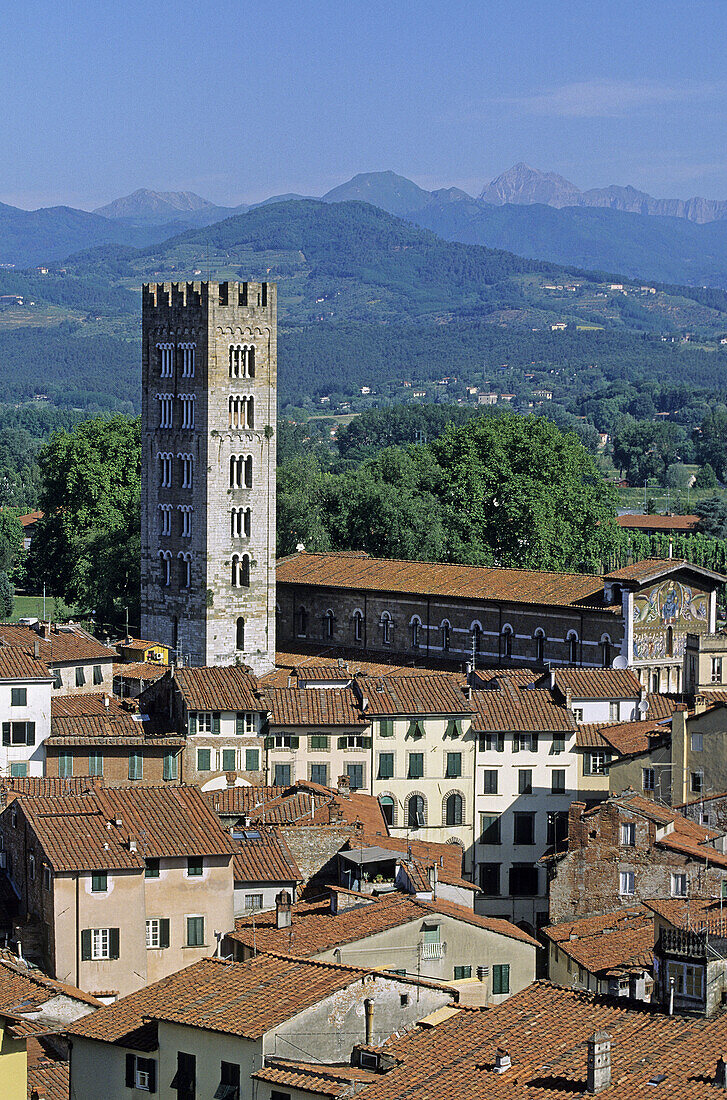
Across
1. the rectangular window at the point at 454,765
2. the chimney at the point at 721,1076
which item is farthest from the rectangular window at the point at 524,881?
Result: the chimney at the point at 721,1076

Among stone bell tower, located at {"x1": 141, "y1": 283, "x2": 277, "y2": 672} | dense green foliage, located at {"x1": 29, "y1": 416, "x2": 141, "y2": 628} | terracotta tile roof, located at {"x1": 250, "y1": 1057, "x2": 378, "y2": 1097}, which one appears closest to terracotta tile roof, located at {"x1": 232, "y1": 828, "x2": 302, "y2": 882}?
terracotta tile roof, located at {"x1": 250, "y1": 1057, "x2": 378, "y2": 1097}

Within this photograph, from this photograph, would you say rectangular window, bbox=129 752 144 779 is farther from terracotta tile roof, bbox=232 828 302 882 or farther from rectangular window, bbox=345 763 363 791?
terracotta tile roof, bbox=232 828 302 882

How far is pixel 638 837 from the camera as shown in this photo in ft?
161

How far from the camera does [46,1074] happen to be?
115 ft

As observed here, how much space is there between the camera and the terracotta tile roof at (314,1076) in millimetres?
30125

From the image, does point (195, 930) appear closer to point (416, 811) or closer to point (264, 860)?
point (264, 860)

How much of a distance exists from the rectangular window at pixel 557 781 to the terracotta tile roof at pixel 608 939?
1166 centimetres

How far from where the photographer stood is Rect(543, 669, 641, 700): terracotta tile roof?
65.8 m

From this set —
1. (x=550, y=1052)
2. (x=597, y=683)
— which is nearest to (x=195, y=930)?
(x=550, y=1052)

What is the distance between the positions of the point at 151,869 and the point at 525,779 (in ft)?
61.0

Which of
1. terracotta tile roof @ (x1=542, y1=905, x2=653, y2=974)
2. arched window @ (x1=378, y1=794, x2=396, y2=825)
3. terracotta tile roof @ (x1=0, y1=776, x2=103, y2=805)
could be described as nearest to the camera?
terracotta tile roof @ (x1=542, y1=905, x2=653, y2=974)

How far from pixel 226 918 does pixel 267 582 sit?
42.1 metres

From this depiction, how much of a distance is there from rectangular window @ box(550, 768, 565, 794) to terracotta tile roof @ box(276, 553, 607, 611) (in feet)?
58.6

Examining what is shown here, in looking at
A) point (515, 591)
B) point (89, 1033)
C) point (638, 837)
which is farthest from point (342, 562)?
point (89, 1033)
